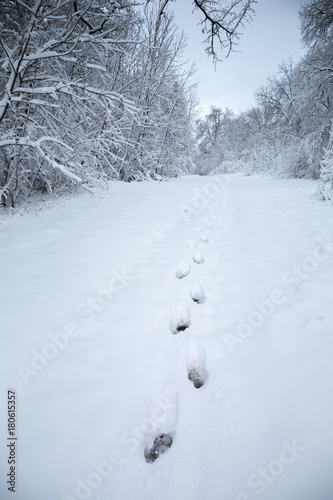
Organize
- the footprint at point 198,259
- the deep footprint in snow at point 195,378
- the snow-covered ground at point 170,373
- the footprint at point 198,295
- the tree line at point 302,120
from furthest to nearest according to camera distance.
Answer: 1. the tree line at point 302,120
2. the footprint at point 198,259
3. the footprint at point 198,295
4. the deep footprint in snow at point 195,378
5. the snow-covered ground at point 170,373

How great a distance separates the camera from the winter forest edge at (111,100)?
335 cm

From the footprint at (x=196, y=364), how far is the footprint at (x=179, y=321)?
0.21 meters

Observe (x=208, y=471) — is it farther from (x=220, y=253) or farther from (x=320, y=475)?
(x=220, y=253)

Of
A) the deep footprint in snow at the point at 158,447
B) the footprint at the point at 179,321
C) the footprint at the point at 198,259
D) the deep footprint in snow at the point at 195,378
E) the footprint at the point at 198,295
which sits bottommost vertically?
the deep footprint in snow at the point at 158,447

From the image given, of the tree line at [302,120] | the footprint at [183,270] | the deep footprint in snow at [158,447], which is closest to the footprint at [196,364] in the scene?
the deep footprint in snow at [158,447]

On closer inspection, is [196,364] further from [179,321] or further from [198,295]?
[198,295]

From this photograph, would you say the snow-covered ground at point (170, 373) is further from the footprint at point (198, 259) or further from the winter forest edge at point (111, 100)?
the winter forest edge at point (111, 100)

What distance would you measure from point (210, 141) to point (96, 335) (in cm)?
3346

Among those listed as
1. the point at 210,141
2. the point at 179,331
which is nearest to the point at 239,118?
the point at 210,141

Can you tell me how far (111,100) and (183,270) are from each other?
3.58 m

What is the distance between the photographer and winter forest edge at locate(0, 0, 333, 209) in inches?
132

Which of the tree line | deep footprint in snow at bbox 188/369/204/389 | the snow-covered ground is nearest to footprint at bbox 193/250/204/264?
the snow-covered ground

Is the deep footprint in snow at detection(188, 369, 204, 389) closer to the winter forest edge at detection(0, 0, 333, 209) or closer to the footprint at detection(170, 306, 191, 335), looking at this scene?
the footprint at detection(170, 306, 191, 335)

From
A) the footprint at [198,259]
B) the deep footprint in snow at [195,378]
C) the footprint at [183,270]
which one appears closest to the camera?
the deep footprint in snow at [195,378]
